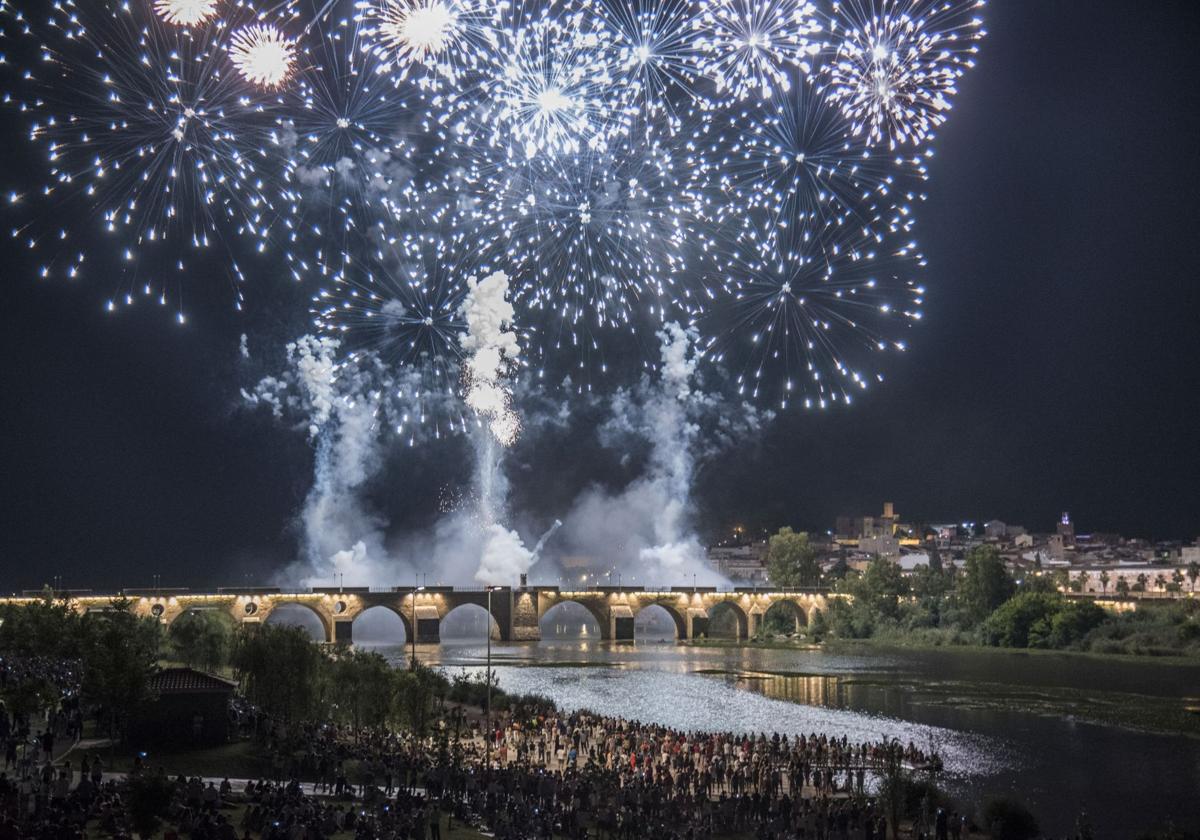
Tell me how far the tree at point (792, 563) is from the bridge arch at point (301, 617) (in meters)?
53.0

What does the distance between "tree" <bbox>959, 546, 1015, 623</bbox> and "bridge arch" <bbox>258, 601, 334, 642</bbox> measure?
5431cm

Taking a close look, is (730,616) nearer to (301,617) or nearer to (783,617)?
(783,617)

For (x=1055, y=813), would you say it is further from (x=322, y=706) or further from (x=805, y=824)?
(x=322, y=706)

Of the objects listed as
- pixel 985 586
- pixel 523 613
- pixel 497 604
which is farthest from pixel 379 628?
pixel 985 586

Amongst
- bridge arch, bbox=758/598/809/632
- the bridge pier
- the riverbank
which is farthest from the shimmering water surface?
bridge arch, bbox=758/598/809/632

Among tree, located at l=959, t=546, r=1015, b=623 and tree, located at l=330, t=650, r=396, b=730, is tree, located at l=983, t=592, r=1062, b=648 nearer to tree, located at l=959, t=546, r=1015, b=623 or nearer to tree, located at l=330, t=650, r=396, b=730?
tree, located at l=959, t=546, r=1015, b=623

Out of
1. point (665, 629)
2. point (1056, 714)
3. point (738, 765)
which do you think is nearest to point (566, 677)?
point (1056, 714)

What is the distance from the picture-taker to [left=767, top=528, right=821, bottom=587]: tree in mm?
134375

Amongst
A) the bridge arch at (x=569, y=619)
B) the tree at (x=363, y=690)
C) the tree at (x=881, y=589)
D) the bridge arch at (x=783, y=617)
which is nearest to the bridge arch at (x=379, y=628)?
the bridge arch at (x=569, y=619)

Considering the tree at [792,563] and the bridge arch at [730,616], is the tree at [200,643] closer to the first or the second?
the bridge arch at [730,616]

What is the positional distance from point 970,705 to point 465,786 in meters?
34.0

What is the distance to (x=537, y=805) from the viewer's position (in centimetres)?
2855

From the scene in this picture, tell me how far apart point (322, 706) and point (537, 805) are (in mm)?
15919

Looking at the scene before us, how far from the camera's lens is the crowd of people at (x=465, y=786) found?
21859 millimetres
